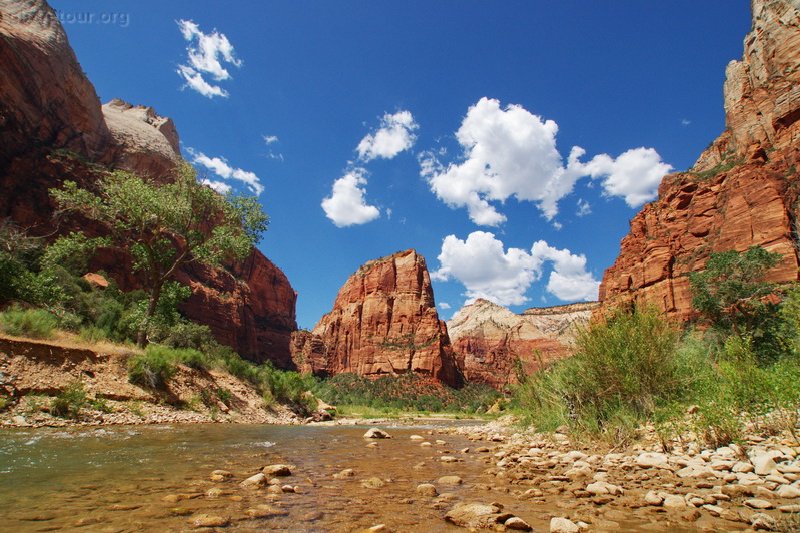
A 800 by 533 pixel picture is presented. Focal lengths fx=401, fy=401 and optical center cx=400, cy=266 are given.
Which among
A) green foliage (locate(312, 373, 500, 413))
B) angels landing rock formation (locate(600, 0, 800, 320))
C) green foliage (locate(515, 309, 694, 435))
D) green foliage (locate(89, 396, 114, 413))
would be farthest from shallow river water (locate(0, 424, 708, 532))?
green foliage (locate(312, 373, 500, 413))

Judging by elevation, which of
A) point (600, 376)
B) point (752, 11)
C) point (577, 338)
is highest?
point (752, 11)

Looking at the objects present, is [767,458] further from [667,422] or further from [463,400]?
[463,400]

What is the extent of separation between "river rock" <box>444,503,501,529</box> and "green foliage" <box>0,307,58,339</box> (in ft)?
53.6

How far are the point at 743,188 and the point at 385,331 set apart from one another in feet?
289

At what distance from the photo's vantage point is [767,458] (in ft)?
17.7

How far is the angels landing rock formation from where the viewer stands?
51.8 m

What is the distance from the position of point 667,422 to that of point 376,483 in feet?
22.2

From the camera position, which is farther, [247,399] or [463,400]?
[463,400]

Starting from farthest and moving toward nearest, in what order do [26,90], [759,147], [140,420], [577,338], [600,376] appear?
[759,147] → [26,90] → [140,420] → [577,338] → [600,376]

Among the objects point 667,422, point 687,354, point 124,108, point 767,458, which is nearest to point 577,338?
point 667,422

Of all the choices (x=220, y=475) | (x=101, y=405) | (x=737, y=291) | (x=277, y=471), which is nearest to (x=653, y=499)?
(x=277, y=471)

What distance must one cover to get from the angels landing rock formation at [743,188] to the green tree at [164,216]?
42.6m

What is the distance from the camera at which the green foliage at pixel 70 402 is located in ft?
37.9

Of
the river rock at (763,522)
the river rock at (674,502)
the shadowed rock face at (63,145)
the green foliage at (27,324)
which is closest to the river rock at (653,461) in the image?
the river rock at (674,502)
